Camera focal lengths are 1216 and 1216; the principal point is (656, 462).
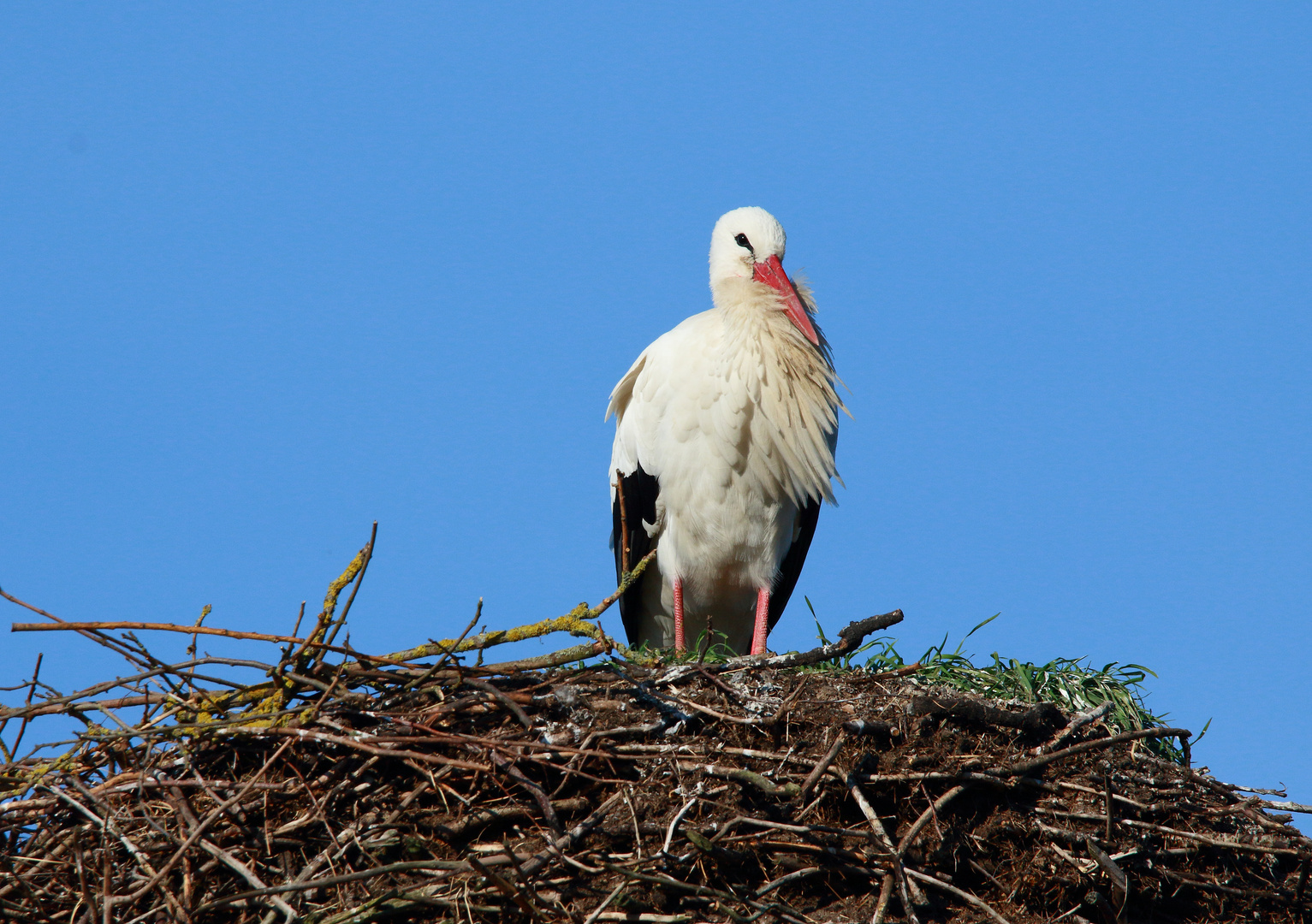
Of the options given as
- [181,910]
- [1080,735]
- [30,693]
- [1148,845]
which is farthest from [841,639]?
[30,693]

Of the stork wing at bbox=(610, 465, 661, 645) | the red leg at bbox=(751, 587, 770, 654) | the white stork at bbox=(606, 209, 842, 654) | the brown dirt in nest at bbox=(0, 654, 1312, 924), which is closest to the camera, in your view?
the brown dirt in nest at bbox=(0, 654, 1312, 924)

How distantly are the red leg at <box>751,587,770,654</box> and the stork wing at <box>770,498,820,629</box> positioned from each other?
5cm

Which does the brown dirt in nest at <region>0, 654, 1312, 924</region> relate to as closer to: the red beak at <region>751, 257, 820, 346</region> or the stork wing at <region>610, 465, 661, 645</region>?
the stork wing at <region>610, 465, 661, 645</region>

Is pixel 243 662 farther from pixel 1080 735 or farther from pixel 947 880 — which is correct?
pixel 1080 735

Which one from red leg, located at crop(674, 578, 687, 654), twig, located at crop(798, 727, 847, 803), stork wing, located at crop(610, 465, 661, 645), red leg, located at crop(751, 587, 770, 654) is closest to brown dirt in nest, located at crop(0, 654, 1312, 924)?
twig, located at crop(798, 727, 847, 803)

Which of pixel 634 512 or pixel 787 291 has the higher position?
pixel 787 291

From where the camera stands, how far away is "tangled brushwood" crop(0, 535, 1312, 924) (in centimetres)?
274

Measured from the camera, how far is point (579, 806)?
112 inches

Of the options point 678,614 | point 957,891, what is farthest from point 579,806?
point 678,614

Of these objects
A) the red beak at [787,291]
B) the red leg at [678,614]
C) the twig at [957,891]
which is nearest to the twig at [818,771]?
the twig at [957,891]

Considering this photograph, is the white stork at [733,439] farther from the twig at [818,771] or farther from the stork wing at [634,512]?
the twig at [818,771]

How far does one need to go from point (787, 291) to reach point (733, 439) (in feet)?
2.23

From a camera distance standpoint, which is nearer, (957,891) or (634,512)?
(957,891)

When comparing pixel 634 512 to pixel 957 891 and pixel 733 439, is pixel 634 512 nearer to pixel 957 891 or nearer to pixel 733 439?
pixel 733 439
